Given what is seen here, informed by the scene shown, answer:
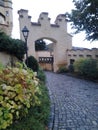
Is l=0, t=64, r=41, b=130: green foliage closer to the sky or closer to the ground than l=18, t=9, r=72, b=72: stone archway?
closer to the ground

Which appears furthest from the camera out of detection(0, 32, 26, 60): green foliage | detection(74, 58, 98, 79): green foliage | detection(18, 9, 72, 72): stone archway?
detection(18, 9, 72, 72): stone archway

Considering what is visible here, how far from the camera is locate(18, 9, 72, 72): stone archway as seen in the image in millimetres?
26691

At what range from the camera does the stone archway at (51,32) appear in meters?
26.7

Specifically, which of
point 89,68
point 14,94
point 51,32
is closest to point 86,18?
point 89,68

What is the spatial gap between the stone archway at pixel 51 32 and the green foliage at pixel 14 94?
21.8 meters

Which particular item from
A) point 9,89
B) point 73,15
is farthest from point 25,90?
point 73,15

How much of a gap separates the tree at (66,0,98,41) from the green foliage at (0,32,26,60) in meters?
6.75

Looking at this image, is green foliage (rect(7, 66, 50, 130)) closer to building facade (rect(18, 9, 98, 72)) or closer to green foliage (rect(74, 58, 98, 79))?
green foliage (rect(74, 58, 98, 79))

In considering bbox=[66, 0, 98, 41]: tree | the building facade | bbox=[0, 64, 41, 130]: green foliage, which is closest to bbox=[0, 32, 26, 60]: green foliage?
bbox=[66, 0, 98, 41]: tree

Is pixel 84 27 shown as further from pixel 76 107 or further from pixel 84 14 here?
pixel 76 107

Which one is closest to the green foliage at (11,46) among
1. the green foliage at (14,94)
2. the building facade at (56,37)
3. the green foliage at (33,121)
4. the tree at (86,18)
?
the green foliage at (33,121)

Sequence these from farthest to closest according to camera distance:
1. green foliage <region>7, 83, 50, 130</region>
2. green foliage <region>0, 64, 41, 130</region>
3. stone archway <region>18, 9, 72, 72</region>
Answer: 1. stone archway <region>18, 9, 72, 72</region>
2. green foliage <region>7, 83, 50, 130</region>
3. green foliage <region>0, 64, 41, 130</region>

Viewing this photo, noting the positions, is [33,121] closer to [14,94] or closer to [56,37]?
[14,94]

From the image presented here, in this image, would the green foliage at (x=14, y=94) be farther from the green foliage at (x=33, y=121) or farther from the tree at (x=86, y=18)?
the tree at (x=86, y=18)
